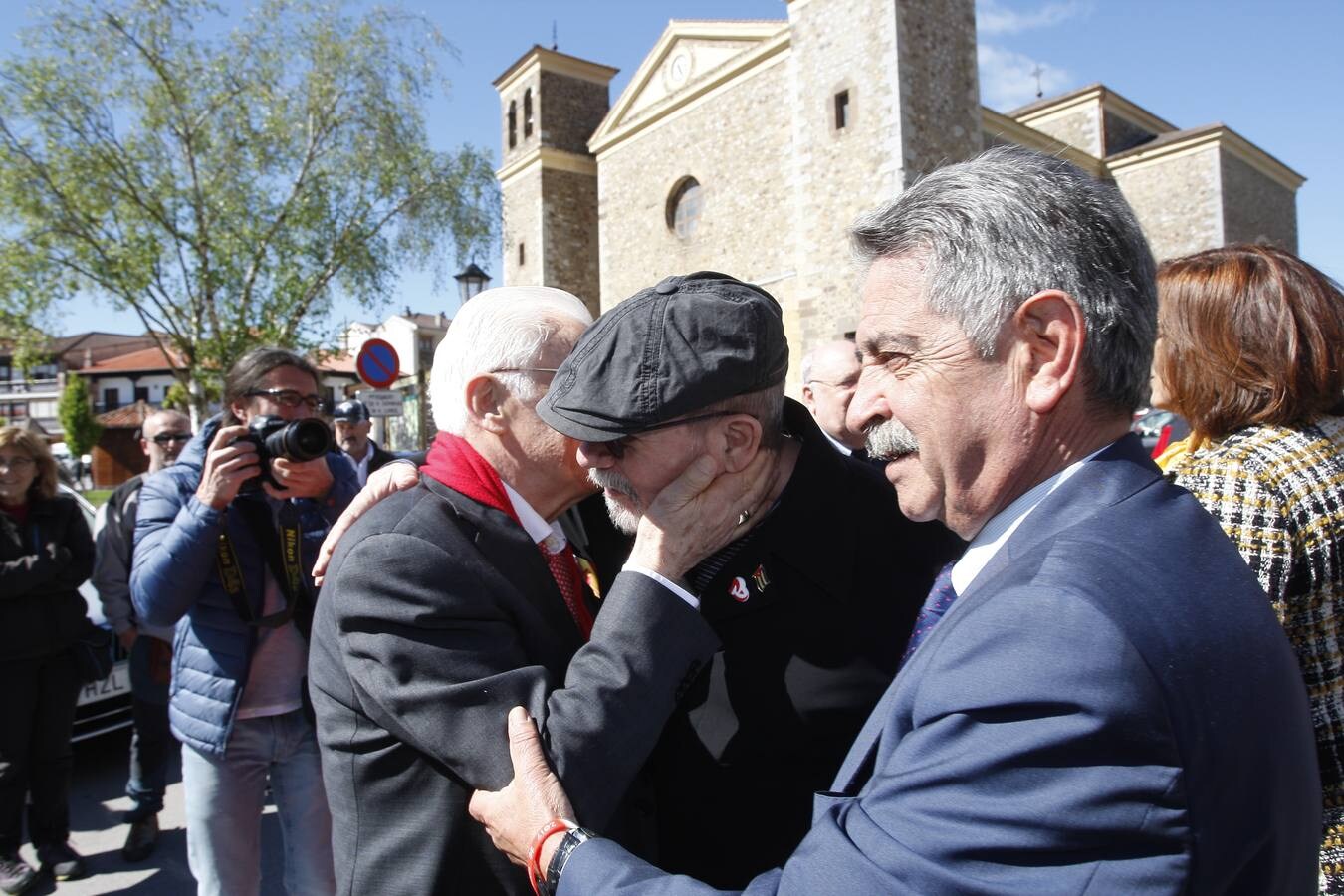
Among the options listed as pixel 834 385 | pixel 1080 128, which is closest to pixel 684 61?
pixel 1080 128

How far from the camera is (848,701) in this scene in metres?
1.50

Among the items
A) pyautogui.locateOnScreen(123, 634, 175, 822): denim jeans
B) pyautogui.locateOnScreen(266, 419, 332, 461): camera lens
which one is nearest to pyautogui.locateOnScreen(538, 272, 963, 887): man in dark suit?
pyautogui.locateOnScreen(266, 419, 332, 461): camera lens

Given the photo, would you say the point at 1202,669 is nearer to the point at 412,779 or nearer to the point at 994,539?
the point at 994,539

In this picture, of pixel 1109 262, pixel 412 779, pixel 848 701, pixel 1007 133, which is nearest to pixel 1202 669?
pixel 1109 262

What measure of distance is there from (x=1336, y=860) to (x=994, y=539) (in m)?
1.18

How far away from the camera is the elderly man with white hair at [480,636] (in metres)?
1.35

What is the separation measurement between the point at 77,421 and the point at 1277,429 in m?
46.2

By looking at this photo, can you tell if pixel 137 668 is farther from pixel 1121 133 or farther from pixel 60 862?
pixel 1121 133

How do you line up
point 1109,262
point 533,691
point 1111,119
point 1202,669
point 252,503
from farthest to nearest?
point 1111,119
point 252,503
point 533,691
point 1109,262
point 1202,669

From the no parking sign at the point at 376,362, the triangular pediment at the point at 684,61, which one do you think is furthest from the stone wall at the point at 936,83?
the no parking sign at the point at 376,362

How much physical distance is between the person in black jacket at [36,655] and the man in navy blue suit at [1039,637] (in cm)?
375

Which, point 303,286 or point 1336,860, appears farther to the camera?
point 303,286

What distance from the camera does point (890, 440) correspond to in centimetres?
136

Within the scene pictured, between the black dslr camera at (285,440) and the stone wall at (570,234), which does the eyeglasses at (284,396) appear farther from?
the stone wall at (570,234)
